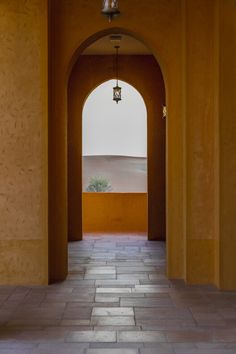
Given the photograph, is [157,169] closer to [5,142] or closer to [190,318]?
[5,142]

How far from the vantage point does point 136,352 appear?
377 cm

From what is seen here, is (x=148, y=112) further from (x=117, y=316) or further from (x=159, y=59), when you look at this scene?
(x=117, y=316)

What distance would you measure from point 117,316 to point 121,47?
625 centimetres

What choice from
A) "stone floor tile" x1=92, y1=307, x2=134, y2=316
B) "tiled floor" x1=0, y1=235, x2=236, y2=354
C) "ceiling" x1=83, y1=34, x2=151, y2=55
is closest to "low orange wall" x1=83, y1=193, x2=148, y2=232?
"ceiling" x1=83, y1=34, x2=151, y2=55

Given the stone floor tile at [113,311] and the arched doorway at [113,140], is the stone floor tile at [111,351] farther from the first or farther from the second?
the arched doorway at [113,140]

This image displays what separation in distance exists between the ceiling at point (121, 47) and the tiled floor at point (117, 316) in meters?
4.27

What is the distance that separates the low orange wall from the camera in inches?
466

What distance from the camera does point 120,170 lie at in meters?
20.4

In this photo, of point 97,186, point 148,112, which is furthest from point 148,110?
Answer: point 97,186

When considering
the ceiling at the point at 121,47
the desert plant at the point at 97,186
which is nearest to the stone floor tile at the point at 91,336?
the ceiling at the point at 121,47

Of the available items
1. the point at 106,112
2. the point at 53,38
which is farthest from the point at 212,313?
the point at 106,112

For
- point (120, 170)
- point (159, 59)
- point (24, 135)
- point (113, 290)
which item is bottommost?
point (113, 290)

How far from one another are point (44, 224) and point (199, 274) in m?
1.97

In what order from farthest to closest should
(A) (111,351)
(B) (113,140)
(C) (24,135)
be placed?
(B) (113,140), (C) (24,135), (A) (111,351)
